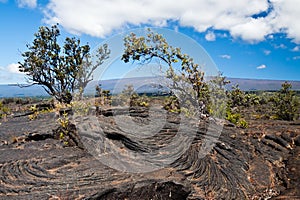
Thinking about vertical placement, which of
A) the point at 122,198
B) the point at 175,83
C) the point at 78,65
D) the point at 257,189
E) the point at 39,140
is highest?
the point at 78,65

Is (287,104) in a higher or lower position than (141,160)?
higher

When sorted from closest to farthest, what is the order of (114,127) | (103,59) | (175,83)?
(114,127) < (175,83) < (103,59)

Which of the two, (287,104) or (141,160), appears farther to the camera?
(287,104)

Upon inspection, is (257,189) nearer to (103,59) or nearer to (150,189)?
(150,189)

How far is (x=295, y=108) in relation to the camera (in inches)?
950

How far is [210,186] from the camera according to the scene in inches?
351

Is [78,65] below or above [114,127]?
above

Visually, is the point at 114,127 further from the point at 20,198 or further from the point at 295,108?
the point at 295,108

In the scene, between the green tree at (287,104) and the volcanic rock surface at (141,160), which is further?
the green tree at (287,104)

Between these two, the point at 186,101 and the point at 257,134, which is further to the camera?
the point at 186,101

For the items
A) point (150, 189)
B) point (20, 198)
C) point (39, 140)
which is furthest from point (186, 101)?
point (20, 198)

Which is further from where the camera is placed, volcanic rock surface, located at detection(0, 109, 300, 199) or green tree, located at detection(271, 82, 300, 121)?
green tree, located at detection(271, 82, 300, 121)

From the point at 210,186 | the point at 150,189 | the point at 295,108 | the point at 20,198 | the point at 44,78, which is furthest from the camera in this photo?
the point at 44,78

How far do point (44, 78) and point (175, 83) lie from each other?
16056 mm
